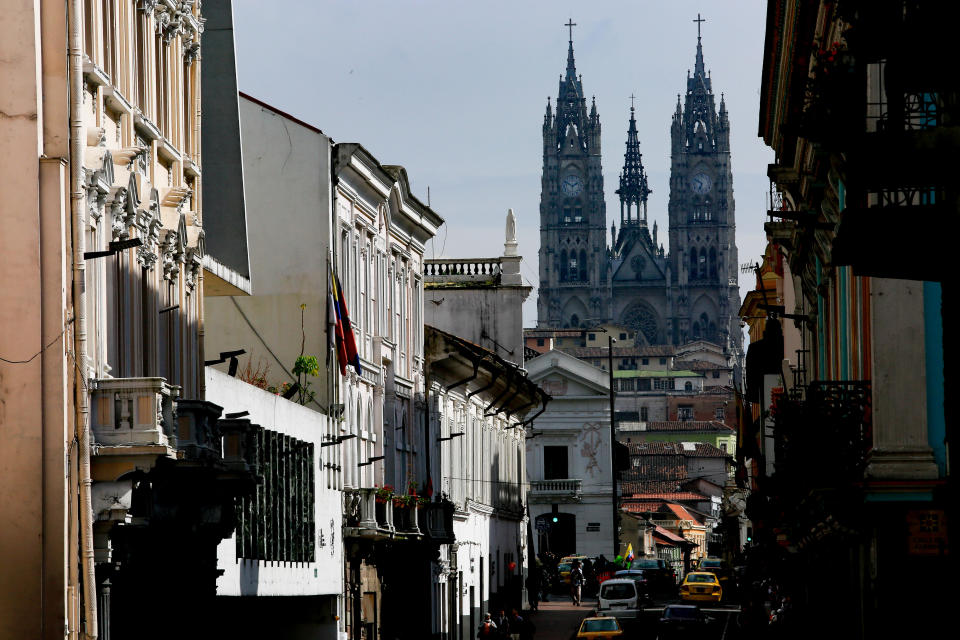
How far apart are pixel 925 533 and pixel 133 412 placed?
8.67m

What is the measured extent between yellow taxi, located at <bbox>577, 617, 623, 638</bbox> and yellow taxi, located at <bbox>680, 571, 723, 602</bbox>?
23.3m

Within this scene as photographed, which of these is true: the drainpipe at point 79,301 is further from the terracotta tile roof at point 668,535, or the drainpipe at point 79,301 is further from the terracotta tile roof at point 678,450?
the terracotta tile roof at point 678,450

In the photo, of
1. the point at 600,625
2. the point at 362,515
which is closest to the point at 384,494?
the point at 362,515

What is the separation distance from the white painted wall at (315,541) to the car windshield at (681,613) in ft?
48.9

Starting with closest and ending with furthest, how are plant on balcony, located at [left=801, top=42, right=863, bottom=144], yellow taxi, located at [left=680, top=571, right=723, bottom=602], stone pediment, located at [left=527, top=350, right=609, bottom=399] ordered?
plant on balcony, located at [left=801, top=42, right=863, bottom=144] < yellow taxi, located at [left=680, top=571, right=723, bottom=602] < stone pediment, located at [left=527, top=350, right=609, bottom=399]

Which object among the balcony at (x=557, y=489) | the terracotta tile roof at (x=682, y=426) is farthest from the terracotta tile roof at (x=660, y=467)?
the balcony at (x=557, y=489)

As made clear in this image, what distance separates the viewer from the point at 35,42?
16.5 metres

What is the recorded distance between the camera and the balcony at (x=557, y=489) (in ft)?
284

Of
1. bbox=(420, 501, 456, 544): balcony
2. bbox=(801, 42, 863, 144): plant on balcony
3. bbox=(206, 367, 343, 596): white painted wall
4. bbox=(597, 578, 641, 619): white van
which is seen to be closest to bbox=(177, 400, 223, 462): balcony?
bbox=(206, 367, 343, 596): white painted wall

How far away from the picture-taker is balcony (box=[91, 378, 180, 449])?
54.3ft

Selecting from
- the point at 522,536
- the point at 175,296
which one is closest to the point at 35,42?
the point at 175,296

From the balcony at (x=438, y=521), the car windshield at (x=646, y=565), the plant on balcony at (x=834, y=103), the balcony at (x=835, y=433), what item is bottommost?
the car windshield at (x=646, y=565)

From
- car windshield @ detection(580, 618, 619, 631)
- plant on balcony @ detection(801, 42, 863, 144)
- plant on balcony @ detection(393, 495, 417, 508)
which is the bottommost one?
car windshield @ detection(580, 618, 619, 631)

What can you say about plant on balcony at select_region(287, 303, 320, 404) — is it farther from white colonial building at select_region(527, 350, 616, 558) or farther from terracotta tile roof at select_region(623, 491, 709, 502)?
terracotta tile roof at select_region(623, 491, 709, 502)
